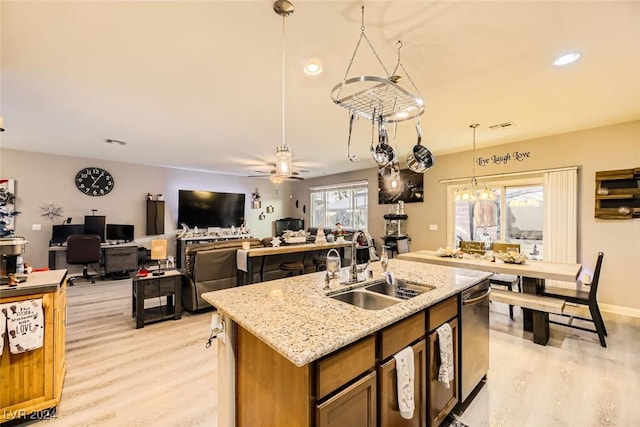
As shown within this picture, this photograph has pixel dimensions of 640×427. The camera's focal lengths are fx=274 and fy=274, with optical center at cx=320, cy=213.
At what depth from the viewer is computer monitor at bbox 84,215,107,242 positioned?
5961mm

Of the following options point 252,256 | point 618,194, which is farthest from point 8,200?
point 618,194

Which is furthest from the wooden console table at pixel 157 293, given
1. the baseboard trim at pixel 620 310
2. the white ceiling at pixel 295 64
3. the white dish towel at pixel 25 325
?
the baseboard trim at pixel 620 310

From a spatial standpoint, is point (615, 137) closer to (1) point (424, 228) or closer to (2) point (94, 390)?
(1) point (424, 228)

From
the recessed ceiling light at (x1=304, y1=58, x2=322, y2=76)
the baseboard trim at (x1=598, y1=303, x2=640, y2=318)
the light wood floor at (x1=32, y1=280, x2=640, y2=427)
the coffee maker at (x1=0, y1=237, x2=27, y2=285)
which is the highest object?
the recessed ceiling light at (x1=304, y1=58, x2=322, y2=76)

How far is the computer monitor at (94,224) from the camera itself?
596 centimetres

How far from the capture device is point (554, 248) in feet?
14.4

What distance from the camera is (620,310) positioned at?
388cm

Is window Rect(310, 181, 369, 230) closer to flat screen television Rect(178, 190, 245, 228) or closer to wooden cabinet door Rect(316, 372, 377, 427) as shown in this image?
flat screen television Rect(178, 190, 245, 228)

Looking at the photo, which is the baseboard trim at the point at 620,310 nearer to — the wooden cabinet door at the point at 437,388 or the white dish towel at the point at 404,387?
the wooden cabinet door at the point at 437,388

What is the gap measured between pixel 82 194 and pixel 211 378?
6.06 metres

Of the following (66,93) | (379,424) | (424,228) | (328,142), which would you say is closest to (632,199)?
(424,228)

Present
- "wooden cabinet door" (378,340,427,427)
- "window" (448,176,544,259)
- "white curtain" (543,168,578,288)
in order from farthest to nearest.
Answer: "window" (448,176,544,259) < "white curtain" (543,168,578,288) < "wooden cabinet door" (378,340,427,427)

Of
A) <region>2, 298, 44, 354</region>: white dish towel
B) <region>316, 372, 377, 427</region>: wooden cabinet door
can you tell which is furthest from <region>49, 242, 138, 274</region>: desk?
<region>316, 372, 377, 427</region>: wooden cabinet door

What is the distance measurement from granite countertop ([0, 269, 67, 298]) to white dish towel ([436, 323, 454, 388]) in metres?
2.58
